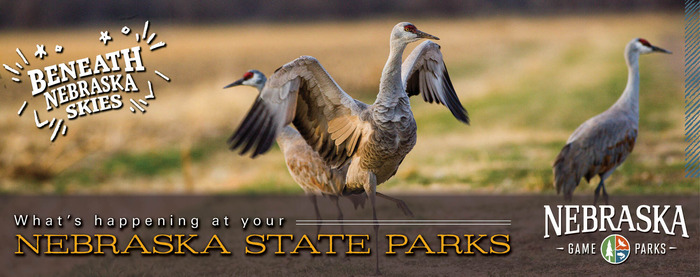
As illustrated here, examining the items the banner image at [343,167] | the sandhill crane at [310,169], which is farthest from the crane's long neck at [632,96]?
the sandhill crane at [310,169]

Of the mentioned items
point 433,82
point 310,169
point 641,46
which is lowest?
point 310,169

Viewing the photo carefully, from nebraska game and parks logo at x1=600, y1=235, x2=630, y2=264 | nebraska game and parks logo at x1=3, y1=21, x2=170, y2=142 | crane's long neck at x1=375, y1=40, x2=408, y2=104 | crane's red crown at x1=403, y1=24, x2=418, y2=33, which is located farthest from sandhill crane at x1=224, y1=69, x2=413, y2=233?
nebraska game and parks logo at x1=600, y1=235, x2=630, y2=264

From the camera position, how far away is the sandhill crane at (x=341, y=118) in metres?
6.37

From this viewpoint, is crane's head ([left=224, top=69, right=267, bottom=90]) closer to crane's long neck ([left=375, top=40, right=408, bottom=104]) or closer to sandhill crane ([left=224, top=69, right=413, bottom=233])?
sandhill crane ([left=224, top=69, right=413, bottom=233])

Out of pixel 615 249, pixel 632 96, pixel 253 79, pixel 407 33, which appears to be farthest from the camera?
pixel 632 96

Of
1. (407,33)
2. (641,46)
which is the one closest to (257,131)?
(407,33)

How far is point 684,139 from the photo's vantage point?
13.2 meters

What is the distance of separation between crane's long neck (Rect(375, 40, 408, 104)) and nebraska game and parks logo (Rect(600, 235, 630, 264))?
9.03ft

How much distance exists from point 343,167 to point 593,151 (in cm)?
299

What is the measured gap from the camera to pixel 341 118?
22.1 feet

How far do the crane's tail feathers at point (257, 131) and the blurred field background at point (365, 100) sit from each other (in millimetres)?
4004

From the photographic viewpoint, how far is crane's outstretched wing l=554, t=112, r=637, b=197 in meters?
8.32

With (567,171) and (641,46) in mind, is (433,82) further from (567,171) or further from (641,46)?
(641,46)

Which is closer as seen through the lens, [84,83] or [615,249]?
[615,249]
